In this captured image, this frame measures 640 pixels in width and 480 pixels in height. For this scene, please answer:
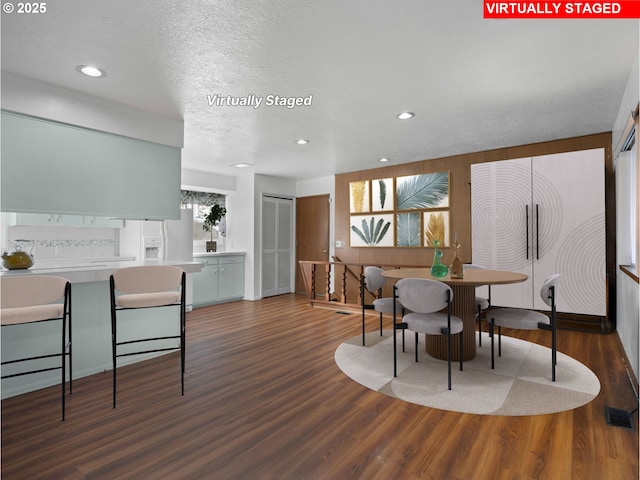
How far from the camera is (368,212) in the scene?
632cm

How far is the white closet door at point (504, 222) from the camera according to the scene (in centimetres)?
448

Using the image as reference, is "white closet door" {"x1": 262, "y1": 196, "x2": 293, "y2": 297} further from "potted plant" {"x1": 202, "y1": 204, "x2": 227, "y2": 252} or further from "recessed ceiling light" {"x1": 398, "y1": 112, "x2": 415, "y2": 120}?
"recessed ceiling light" {"x1": 398, "y1": 112, "x2": 415, "y2": 120}

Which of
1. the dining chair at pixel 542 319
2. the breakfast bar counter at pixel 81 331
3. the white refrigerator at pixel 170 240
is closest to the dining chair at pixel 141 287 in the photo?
the breakfast bar counter at pixel 81 331

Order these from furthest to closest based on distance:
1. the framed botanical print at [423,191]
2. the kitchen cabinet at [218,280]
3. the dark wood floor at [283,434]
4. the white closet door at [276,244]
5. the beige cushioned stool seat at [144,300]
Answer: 1. the white closet door at [276,244]
2. the kitchen cabinet at [218,280]
3. the framed botanical print at [423,191]
4. the beige cushioned stool seat at [144,300]
5. the dark wood floor at [283,434]

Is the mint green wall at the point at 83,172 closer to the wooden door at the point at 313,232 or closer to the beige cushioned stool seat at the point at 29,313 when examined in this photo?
the beige cushioned stool seat at the point at 29,313

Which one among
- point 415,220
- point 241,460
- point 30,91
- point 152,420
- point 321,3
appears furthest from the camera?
point 415,220

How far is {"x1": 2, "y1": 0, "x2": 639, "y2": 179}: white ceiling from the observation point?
2029mm

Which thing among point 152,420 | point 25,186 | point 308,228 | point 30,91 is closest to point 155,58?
point 30,91

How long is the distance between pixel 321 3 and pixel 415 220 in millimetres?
4286

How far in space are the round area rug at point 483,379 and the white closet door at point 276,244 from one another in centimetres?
351

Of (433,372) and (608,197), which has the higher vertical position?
(608,197)

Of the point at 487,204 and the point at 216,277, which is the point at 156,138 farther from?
the point at 487,204
